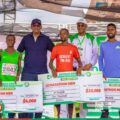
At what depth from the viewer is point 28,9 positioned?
34.5 ft

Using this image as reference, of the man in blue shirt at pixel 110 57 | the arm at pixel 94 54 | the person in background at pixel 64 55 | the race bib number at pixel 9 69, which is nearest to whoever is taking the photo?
the person in background at pixel 64 55

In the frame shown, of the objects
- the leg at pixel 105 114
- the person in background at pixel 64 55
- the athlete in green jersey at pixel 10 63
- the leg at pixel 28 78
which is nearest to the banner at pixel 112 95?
the leg at pixel 105 114

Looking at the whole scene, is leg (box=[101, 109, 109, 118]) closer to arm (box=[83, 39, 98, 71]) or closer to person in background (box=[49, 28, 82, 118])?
person in background (box=[49, 28, 82, 118])

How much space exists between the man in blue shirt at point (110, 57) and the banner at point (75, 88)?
158mm

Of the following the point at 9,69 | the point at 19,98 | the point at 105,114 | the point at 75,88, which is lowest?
the point at 105,114

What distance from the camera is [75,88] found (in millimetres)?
9500

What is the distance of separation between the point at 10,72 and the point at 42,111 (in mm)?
843

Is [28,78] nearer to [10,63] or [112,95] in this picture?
[10,63]

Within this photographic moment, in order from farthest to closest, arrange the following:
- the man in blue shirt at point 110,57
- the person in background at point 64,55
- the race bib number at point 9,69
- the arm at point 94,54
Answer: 1. the arm at point 94,54
2. the race bib number at point 9,69
3. the man in blue shirt at point 110,57
4. the person in background at point 64,55

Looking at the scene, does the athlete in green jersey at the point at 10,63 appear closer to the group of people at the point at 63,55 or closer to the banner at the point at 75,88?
the group of people at the point at 63,55

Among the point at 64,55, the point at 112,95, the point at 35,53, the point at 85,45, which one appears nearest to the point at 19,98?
the point at 35,53

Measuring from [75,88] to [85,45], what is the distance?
0.76 m

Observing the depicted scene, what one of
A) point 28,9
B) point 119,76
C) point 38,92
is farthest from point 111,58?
point 28,9

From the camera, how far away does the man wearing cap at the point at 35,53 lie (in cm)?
944
